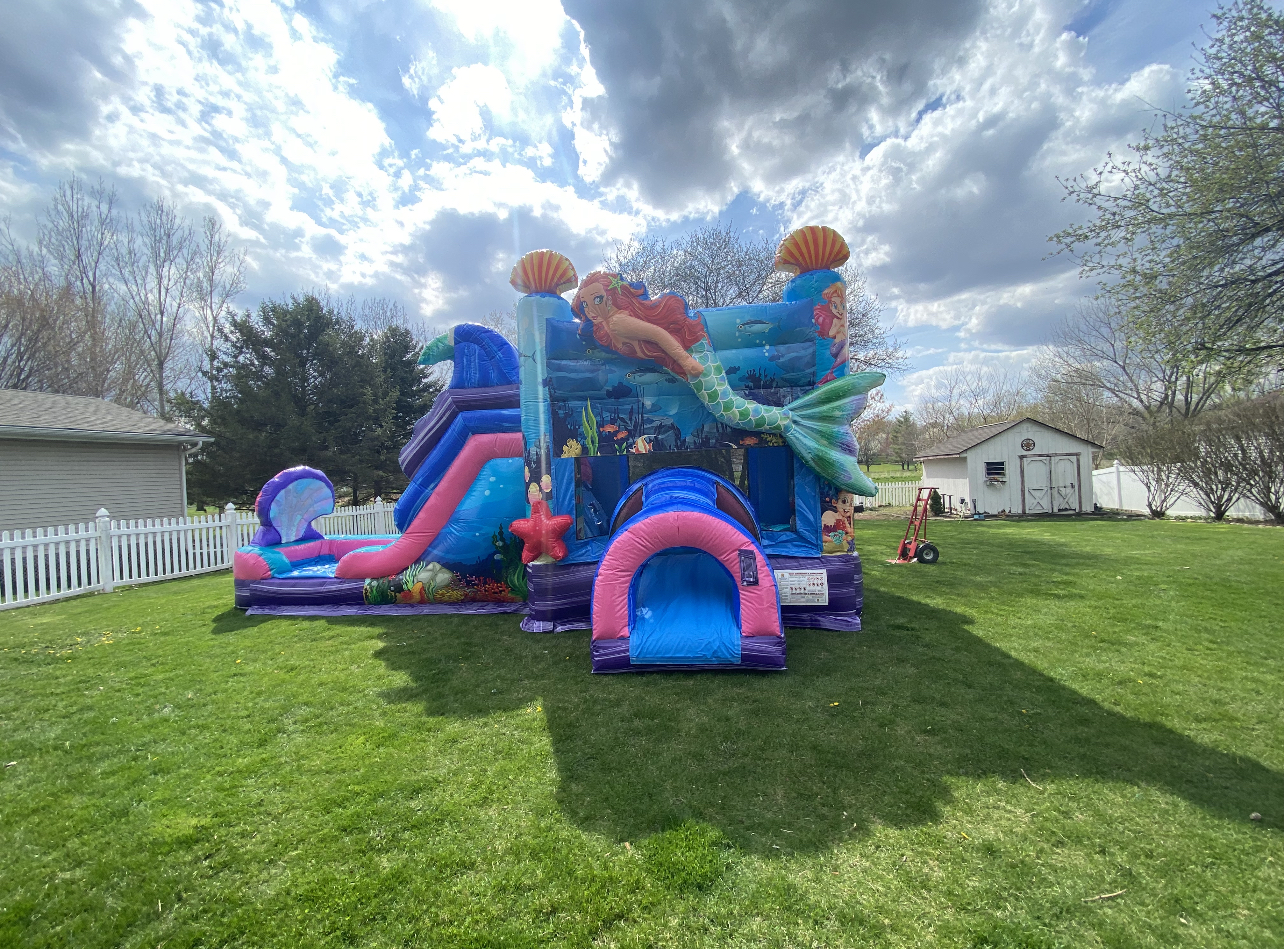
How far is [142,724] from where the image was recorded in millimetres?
3738

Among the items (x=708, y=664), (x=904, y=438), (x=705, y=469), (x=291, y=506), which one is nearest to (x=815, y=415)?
(x=705, y=469)

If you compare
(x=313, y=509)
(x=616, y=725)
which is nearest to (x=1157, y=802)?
(x=616, y=725)

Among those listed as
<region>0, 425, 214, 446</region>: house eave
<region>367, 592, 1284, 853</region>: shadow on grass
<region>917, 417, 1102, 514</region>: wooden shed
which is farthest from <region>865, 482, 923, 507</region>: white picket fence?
<region>0, 425, 214, 446</region>: house eave

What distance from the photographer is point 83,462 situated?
38.1ft

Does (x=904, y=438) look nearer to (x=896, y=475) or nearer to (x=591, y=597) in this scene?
(x=896, y=475)

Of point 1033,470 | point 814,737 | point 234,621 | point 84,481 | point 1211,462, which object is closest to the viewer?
point 814,737

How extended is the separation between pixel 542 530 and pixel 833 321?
399 cm

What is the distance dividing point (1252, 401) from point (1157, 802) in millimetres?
18462

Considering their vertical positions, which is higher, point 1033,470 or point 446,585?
point 1033,470

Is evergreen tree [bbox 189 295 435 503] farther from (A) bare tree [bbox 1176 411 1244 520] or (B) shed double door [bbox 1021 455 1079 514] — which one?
(A) bare tree [bbox 1176 411 1244 520]

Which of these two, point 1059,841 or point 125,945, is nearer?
point 125,945

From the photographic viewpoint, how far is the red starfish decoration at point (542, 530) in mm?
5758

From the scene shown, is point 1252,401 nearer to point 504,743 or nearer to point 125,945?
point 504,743

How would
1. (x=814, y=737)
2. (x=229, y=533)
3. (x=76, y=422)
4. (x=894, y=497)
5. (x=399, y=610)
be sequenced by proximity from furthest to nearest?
1. (x=894, y=497)
2. (x=76, y=422)
3. (x=229, y=533)
4. (x=399, y=610)
5. (x=814, y=737)
